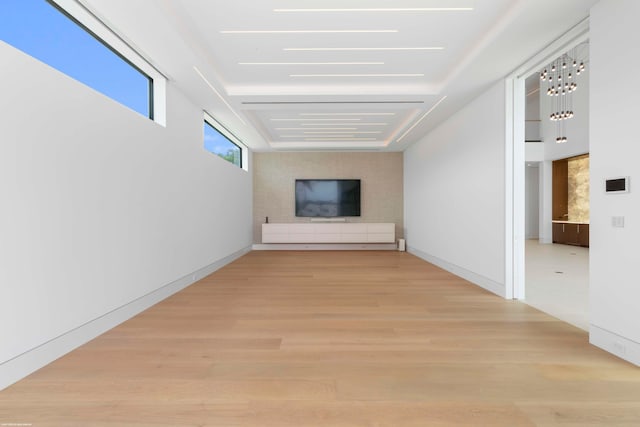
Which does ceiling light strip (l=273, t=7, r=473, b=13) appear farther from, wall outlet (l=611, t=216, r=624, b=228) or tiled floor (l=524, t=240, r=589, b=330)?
tiled floor (l=524, t=240, r=589, b=330)

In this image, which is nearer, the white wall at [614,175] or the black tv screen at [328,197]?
the white wall at [614,175]

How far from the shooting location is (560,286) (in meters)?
5.05

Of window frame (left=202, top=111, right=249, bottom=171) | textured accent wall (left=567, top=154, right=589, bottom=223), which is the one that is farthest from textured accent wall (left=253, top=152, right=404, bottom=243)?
textured accent wall (left=567, top=154, right=589, bottom=223)

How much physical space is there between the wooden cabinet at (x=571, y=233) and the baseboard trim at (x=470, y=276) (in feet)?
19.5

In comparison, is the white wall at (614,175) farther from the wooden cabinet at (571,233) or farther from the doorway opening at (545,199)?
the wooden cabinet at (571,233)

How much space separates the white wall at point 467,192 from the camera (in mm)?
Result: 4633

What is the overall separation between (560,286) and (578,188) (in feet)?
27.5

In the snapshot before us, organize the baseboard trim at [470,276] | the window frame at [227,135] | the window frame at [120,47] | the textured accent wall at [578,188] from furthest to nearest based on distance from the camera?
the textured accent wall at [578,188], the window frame at [227,135], the baseboard trim at [470,276], the window frame at [120,47]

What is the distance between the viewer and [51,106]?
257 cm

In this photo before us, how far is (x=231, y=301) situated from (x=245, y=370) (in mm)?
1988

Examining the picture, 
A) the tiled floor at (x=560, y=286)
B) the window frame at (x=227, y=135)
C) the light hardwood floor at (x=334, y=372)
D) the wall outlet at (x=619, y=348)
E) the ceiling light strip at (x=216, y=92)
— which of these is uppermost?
the ceiling light strip at (x=216, y=92)

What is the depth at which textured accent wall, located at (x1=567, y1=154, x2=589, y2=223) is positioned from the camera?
10984 millimetres

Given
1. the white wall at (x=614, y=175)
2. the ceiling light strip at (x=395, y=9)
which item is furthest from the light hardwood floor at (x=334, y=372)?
the ceiling light strip at (x=395, y=9)

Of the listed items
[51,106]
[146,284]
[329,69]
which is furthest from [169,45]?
[146,284]
